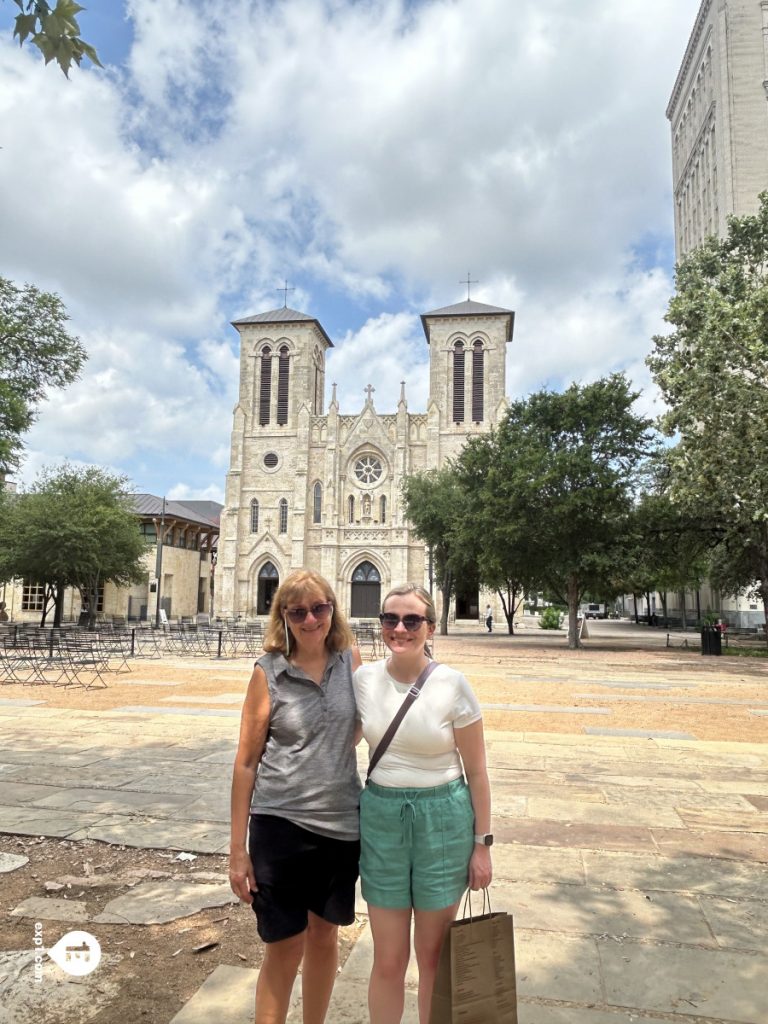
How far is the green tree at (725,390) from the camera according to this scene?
56.5ft

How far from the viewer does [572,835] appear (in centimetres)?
531

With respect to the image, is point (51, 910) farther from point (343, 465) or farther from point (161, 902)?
point (343, 465)

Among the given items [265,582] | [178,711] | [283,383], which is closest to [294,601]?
[178,711]

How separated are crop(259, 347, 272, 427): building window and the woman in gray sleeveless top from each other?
185 feet

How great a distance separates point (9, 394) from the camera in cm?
1444

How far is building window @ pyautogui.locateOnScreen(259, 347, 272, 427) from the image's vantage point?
5828 cm

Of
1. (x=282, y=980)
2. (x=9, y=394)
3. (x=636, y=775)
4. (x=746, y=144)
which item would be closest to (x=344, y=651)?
(x=282, y=980)

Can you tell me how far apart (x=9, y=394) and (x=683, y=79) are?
166 feet

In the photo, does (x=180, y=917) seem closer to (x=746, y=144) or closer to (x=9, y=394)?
(x=9, y=394)

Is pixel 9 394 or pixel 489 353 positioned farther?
pixel 489 353

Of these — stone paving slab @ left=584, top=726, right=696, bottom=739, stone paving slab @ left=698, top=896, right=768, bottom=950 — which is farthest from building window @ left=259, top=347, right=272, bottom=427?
stone paving slab @ left=698, top=896, right=768, bottom=950

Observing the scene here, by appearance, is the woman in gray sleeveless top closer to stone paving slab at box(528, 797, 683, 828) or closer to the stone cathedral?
stone paving slab at box(528, 797, 683, 828)

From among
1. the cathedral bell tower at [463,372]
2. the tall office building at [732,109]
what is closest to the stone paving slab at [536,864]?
the tall office building at [732,109]

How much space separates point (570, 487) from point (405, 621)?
78.6 ft
